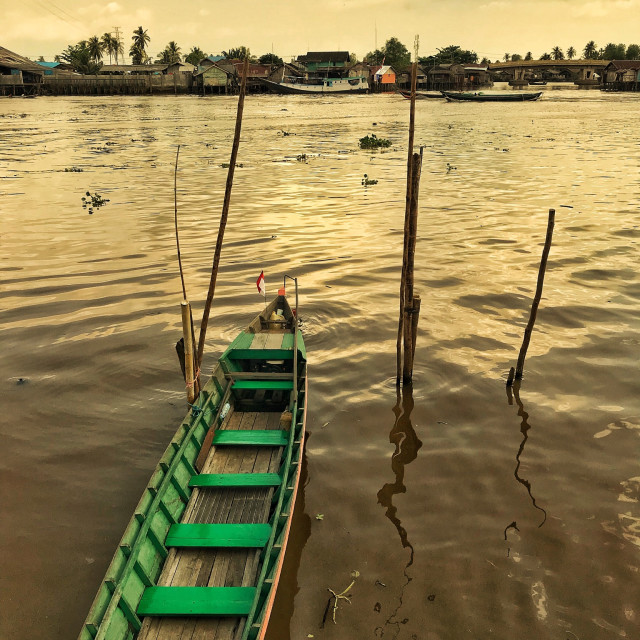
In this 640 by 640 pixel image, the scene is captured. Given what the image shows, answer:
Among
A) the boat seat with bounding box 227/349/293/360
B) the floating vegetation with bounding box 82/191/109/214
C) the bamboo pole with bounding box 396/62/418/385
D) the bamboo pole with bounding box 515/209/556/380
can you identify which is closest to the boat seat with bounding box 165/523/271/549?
the boat seat with bounding box 227/349/293/360

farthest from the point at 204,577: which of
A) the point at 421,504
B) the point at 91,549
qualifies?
the point at 421,504

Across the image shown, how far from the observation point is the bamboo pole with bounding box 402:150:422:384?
31.1 feet

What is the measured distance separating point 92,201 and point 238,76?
11880 cm

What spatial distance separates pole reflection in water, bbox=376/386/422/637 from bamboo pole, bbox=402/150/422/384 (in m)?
0.48

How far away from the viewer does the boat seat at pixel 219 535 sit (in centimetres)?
642

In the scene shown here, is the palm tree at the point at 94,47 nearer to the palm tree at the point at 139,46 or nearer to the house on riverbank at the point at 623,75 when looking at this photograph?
the palm tree at the point at 139,46

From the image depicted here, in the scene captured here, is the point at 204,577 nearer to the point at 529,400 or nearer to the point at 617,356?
the point at 529,400

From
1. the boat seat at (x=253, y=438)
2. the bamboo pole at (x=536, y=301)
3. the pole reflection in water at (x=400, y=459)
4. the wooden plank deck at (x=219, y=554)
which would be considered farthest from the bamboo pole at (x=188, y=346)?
the bamboo pole at (x=536, y=301)

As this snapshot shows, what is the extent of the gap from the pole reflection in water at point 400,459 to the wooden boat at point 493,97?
101 metres

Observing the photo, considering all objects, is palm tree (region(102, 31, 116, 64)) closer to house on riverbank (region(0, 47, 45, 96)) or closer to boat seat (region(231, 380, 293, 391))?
house on riverbank (region(0, 47, 45, 96))

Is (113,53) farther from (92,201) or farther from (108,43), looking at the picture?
(92,201)

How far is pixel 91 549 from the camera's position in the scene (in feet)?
23.7

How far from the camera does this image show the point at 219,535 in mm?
6539

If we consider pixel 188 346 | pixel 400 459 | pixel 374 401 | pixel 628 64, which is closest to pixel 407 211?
pixel 374 401
